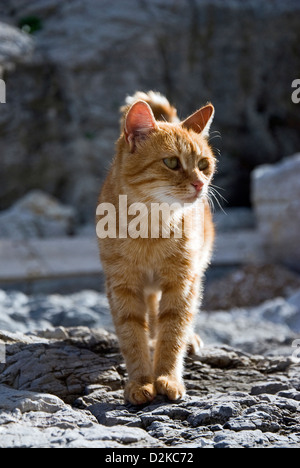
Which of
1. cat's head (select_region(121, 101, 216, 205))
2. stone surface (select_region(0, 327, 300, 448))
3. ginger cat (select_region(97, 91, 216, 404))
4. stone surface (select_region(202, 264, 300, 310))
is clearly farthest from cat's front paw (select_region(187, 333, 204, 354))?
stone surface (select_region(202, 264, 300, 310))

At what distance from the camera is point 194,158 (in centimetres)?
296

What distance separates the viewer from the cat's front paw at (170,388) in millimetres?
2693

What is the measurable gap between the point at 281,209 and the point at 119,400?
659 centimetres

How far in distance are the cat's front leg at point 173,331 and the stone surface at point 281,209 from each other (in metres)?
6.07

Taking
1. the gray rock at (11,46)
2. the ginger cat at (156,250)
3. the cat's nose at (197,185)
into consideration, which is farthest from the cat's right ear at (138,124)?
the gray rock at (11,46)

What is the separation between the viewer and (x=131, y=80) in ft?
39.5

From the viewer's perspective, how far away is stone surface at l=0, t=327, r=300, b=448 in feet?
7.21

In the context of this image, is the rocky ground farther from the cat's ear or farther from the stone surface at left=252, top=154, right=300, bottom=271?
Result: the stone surface at left=252, top=154, right=300, bottom=271

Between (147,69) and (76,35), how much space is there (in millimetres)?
1553

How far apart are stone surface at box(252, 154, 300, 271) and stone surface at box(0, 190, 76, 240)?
3435 mm

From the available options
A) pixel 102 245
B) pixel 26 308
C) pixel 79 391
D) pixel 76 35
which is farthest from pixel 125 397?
pixel 76 35

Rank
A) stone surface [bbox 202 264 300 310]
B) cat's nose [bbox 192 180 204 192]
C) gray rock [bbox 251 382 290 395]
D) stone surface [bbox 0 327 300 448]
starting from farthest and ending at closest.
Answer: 1. stone surface [bbox 202 264 300 310]
2. gray rock [bbox 251 382 290 395]
3. cat's nose [bbox 192 180 204 192]
4. stone surface [bbox 0 327 300 448]

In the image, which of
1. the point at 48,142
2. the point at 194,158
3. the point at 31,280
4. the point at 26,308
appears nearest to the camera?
the point at 194,158

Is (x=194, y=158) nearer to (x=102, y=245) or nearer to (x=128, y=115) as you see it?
(x=128, y=115)
